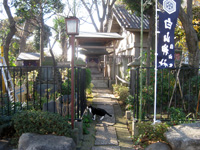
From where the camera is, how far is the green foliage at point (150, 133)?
4.63 metres

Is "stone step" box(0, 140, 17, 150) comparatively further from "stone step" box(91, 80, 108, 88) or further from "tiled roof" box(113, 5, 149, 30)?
"tiled roof" box(113, 5, 149, 30)

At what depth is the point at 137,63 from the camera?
295 inches

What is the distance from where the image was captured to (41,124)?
14.6 feet

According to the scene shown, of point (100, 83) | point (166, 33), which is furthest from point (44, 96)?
point (166, 33)

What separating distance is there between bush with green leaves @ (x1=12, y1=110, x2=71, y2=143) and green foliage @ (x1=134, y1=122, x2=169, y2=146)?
5.77ft

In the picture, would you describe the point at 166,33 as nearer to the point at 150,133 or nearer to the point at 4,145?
the point at 150,133

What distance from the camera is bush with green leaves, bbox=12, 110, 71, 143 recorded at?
173 inches

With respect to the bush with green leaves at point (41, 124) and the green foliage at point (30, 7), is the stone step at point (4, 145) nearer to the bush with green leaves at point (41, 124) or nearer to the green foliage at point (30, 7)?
the bush with green leaves at point (41, 124)

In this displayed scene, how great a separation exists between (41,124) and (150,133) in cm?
259

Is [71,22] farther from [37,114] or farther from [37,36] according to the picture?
[37,36]

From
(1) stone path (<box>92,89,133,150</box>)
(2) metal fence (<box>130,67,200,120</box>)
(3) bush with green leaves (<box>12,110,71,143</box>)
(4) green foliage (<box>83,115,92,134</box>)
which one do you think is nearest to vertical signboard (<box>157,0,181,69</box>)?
(2) metal fence (<box>130,67,200,120</box>)

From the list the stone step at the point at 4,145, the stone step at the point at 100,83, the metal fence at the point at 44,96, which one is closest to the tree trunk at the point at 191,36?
the metal fence at the point at 44,96

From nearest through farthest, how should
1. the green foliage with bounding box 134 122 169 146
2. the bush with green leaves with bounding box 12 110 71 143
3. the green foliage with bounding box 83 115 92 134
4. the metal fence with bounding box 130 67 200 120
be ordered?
the bush with green leaves with bounding box 12 110 71 143, the green foliage with bounding box 134 122 169 146, the green foliage with bounding box 83 115 92 134, the metal fence with bounding box 130 67 200 120

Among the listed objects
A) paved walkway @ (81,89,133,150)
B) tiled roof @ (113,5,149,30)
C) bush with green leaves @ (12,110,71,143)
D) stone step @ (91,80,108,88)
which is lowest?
paved walkway @ (81,89,133,150)
